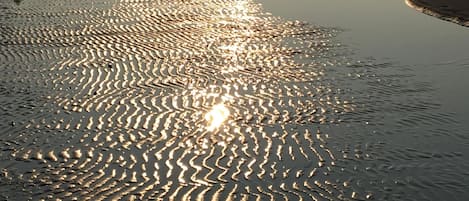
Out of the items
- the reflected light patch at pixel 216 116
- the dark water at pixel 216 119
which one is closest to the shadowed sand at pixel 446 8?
the dark water at pixel 216 119

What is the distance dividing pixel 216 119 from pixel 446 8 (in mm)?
16223

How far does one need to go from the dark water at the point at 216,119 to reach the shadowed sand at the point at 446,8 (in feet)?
19.4

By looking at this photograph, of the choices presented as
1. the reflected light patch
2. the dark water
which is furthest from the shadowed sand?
the reflected light patch

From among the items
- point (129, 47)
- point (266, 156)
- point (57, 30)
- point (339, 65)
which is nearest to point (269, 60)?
point (339, 65)

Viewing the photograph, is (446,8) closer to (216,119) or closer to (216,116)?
(216,116)

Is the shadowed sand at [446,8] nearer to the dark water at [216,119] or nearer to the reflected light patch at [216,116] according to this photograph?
the dark water at [216,119]

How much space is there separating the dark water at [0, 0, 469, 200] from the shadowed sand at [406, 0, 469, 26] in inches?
233

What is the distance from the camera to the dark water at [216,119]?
1237cm

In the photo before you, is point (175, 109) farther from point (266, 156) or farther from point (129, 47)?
point (129, 47)

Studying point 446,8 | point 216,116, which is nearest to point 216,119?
point 216,116

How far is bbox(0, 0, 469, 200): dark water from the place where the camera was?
40.6ft

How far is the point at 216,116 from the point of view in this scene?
16062 millimetres

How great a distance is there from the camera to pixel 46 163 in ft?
44.0

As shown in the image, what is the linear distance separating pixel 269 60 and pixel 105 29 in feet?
25.8
